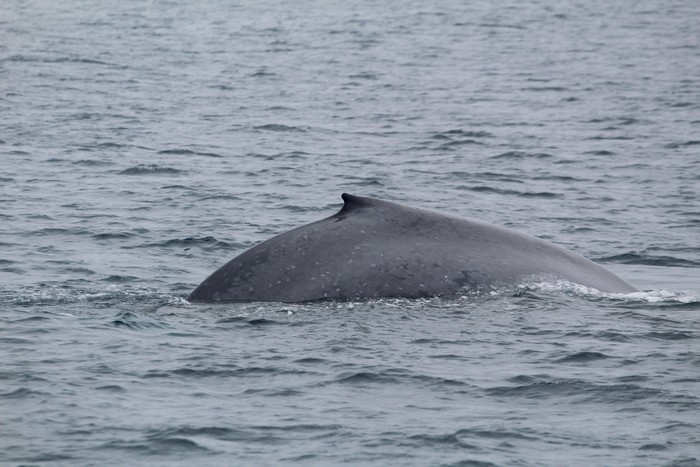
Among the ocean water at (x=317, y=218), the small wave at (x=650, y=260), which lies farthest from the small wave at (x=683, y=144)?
A: the small wave at (x=650, y=260)

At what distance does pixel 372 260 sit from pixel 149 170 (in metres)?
12.8

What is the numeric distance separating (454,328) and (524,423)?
6.40 feet

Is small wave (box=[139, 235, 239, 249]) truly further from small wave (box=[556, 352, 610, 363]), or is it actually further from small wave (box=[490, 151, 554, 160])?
small wave (box=[490, 151, 554, 160])

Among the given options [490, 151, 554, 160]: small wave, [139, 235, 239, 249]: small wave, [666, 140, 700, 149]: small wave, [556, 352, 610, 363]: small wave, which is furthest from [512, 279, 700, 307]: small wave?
[666, 140, 700, 149]: small wave

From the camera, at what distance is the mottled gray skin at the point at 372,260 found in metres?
11.4

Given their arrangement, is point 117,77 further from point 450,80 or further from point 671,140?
point 671,140

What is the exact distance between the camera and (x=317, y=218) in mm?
19516

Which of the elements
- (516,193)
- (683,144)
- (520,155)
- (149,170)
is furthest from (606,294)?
(683,144)

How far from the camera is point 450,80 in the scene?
3988 centimetres

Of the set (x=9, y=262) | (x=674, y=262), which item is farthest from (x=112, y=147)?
(x=674, y=262)

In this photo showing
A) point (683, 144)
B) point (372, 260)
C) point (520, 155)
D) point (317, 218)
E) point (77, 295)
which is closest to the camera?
point (372, 260)

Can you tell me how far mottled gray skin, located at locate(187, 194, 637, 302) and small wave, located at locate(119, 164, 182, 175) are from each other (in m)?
11.7

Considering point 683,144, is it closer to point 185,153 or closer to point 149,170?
point 185,153

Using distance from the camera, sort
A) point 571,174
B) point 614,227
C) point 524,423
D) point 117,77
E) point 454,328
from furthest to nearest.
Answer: point 117,77 → point 571,174 → point 614,227 → point 454,328 → point 524,423
